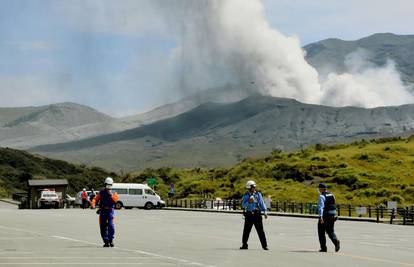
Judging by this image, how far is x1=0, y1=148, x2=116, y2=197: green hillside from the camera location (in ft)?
420

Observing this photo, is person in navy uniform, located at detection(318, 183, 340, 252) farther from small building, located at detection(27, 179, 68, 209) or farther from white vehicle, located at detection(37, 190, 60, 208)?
small building, located at detection(27, 179, 68, 209)

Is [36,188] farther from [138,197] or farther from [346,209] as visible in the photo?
[346,209]

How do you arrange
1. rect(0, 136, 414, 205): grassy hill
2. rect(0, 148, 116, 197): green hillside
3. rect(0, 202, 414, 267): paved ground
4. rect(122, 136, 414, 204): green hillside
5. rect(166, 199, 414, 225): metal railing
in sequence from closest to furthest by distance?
rect(0, 202, 414, 267): paved ground
rect(166, 199, 414, 225): metal railing
rect(122, 136, 414, 204): green hillside
rect(0, 136, 414, 205): grassy hill
rect(0, 148, 116, 197): green hillside

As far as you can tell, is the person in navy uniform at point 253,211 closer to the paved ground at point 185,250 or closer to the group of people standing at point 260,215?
the group of people standing at point 260,215

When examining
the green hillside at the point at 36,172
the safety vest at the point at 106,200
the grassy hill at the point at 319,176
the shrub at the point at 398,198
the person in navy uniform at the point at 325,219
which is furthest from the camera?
the green hillside at the point at 36,172

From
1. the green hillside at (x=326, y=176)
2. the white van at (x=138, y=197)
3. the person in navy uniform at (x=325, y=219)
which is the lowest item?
the person in navy uniform at (x=325, y=219)

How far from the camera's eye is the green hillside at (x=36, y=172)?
128125 mm

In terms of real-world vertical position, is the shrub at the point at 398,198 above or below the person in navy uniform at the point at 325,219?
above

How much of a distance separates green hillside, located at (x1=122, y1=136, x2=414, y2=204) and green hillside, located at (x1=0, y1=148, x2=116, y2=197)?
23.4 m

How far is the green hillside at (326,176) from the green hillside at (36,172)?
23.4m

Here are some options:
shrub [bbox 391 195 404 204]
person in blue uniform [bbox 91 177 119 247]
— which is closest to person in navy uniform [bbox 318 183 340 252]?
person in blue uniform [bbox 91 177 119 247]

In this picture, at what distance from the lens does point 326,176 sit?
8569 centimetres

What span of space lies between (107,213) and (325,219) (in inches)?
216

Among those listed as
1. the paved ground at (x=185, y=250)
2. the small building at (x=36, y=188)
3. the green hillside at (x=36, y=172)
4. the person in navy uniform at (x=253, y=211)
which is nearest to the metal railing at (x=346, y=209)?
the small building at (x=36, y=188)
